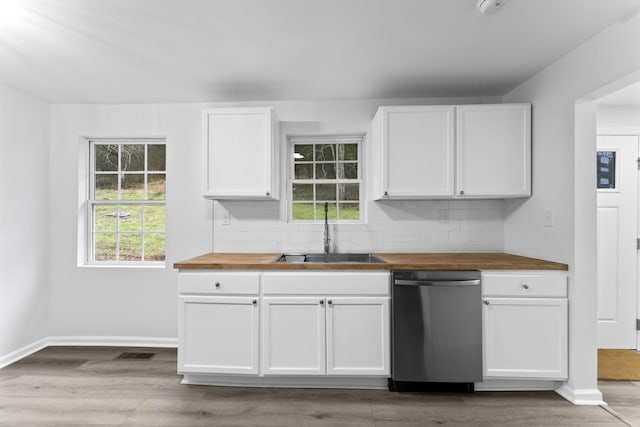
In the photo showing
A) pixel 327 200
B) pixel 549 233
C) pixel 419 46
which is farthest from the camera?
pixel 327 200

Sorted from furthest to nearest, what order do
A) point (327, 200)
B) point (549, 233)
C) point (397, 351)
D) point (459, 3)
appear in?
1. point (327, 200)
2. point (549, 233)
3. point (397, 351)
4. point (459, 3)

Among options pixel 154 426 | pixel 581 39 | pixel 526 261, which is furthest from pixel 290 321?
pixel 581 39

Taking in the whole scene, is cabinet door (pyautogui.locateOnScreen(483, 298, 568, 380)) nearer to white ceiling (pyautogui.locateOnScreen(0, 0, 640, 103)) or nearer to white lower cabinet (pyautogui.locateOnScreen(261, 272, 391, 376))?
white lower cabinet (pyautogui.locateOnScreen(261, 272, 391, 376))

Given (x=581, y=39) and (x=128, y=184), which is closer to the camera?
(x=581, y=39)

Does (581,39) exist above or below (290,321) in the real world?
Answer: above

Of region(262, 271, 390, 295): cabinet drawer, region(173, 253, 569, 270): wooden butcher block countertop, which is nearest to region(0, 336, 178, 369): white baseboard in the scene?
region(173, 253, 569, 270): wooden butcher block countertop

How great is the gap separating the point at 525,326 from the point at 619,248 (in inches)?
69.4

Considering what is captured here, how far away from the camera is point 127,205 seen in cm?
379

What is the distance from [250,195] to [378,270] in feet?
4.05

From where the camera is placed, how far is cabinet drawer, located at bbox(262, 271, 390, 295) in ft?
8.77

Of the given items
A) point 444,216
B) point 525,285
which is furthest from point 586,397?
point 444,216

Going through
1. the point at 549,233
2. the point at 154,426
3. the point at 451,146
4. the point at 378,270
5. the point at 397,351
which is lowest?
the point at 154,426

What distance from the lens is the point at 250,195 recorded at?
3109mm

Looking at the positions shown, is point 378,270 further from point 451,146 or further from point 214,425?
point 214,425
